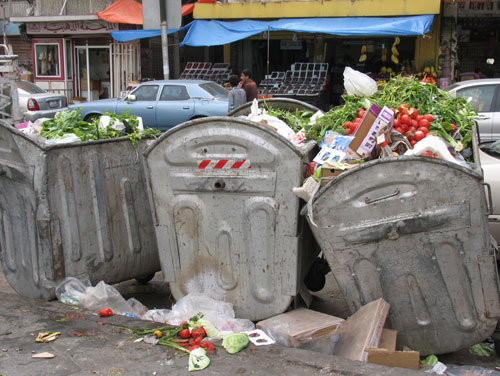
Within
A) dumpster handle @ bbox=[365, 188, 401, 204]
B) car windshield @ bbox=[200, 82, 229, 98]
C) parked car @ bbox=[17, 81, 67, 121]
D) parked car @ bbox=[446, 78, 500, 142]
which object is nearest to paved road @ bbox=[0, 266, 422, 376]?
dumpster handle @ bbox=[365, 188, 401, 204]

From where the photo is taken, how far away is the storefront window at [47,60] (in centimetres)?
2222

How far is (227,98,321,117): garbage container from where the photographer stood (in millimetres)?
5688

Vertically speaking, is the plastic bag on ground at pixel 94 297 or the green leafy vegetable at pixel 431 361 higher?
the plastic bag on ground at pixel 94 297

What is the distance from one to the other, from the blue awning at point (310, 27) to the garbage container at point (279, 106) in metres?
10.1

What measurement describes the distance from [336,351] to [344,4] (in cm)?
1428

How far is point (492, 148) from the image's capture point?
6.47m

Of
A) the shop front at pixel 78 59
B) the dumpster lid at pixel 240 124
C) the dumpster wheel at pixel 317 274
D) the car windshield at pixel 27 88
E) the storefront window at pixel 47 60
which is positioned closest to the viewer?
the dumpster lid at pixel 240 124

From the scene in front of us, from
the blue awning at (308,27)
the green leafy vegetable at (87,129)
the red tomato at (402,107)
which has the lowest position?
the green leafy vegetable at (87,129)

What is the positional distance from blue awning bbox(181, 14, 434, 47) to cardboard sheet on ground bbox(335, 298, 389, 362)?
12.3 meters

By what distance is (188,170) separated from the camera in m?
4.30

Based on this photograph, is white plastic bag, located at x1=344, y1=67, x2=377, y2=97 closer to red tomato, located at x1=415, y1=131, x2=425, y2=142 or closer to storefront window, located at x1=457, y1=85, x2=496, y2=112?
red tomato, located at x1=415, y1=131, x2=425, y2=142

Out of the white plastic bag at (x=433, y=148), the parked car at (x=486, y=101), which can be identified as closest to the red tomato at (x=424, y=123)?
the white plastic bag at (x=433, y=148)

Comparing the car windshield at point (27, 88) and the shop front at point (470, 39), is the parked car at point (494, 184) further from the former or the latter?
the car windshield at point (27, 88)


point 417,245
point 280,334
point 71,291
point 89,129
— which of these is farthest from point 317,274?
point 89,129
